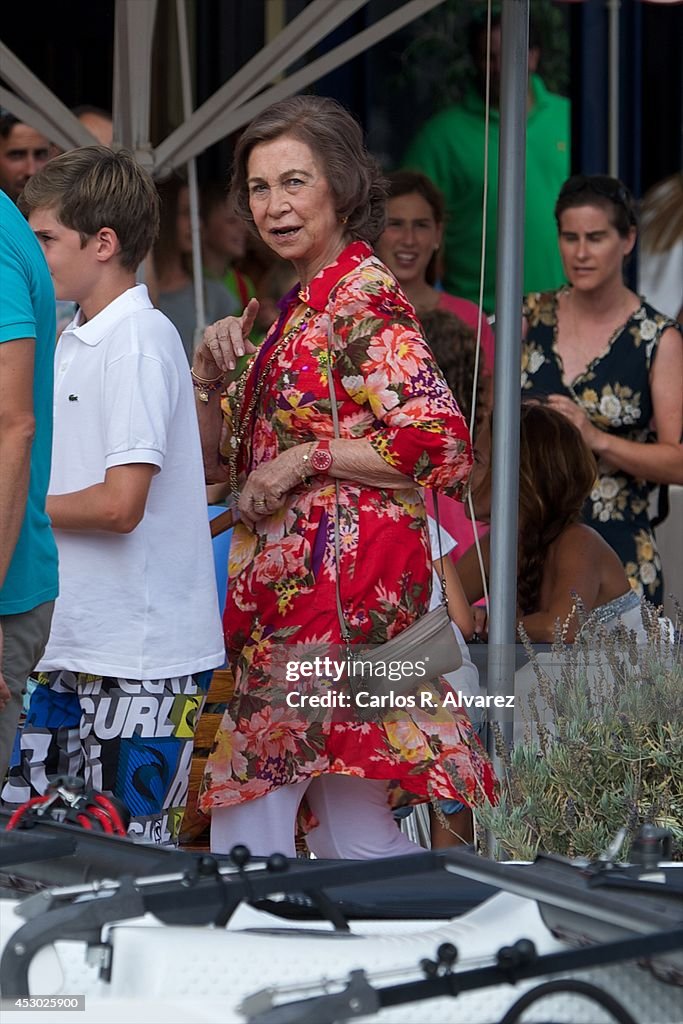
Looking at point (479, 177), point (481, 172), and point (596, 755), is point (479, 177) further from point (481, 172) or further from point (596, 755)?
point (596, 755)

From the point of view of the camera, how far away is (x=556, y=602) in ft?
11.9

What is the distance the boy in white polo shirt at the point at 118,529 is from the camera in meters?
2.78

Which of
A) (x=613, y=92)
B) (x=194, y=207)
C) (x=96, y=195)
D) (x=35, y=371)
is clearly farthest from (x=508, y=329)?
(x=613, y=92)

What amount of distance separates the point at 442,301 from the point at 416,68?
77.4 inches

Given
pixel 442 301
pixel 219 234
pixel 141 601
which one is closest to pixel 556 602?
pixel 141 601

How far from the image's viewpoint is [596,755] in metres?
2.58

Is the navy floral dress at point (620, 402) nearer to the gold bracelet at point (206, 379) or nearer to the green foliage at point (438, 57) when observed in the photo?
the gold bracelet at point (206, 379)

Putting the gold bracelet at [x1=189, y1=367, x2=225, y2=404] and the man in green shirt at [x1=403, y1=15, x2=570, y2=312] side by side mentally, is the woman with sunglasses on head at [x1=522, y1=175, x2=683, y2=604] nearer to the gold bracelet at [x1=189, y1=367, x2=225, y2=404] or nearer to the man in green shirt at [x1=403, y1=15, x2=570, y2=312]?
the gold bracelet at [x1=189, y1=367, x2=225, y2=404]

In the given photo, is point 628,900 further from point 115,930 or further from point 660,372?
point 660,372

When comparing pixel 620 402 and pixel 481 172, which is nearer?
pixel 620 402

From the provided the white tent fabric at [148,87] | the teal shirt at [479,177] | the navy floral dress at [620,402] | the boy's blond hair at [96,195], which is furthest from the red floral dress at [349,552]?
the teal shirt at [479,177]

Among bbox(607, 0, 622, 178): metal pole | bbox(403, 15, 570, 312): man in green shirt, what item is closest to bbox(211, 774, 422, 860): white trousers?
bbox(403, 15, 570, 312): man in green shirt

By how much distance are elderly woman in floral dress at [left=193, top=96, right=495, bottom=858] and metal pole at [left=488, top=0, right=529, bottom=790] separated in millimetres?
347

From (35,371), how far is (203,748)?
100 cm
